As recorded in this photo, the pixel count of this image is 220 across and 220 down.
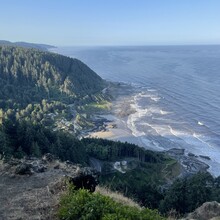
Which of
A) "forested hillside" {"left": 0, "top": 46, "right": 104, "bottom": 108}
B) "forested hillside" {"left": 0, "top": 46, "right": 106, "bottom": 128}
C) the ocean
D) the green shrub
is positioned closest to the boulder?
the green shrub

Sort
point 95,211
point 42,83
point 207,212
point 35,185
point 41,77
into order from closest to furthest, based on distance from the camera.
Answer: point 95,211
point 35,185
point 207,212
point 42,83
point 41,77

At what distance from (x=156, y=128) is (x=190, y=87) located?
5147 centimetres

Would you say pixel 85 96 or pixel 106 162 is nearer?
pixel 106 162

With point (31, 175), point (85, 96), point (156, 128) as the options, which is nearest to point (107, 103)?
point (85, 96)

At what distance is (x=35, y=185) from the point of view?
14.8 meters

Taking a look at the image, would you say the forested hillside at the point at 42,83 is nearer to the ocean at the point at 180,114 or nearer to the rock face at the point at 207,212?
the ocean at the point at 180,114

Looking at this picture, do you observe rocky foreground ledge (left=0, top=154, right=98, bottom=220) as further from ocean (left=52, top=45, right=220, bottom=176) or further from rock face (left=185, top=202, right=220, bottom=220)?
ocean (left=52, top=45, right=220, bottom=176)

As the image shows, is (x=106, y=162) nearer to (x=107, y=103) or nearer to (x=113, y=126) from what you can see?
(x=113, y=126)

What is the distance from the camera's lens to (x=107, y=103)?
5300 inches

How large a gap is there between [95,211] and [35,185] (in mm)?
5118

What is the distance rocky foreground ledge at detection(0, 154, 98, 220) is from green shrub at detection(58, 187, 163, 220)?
80 centimetres

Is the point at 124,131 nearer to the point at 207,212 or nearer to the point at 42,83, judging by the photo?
the point at 42,83

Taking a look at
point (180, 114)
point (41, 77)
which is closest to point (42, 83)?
point (41, 77)

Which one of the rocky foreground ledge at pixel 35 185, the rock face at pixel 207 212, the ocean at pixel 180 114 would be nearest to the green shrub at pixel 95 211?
the rocky foreground ledge at pixel 35 185
